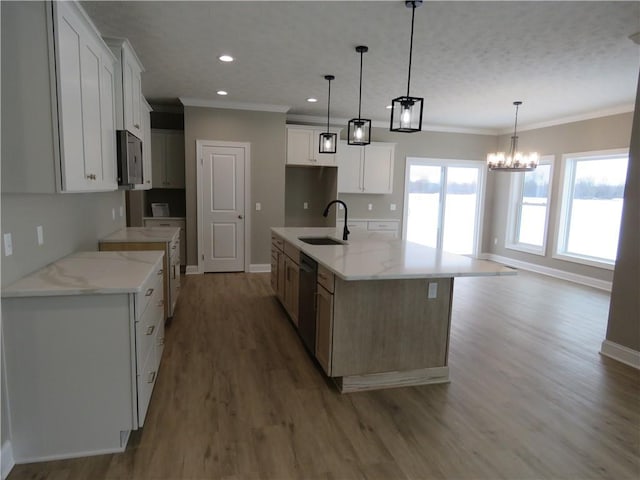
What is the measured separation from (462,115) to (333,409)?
577cm

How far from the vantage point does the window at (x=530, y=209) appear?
23.5 ft

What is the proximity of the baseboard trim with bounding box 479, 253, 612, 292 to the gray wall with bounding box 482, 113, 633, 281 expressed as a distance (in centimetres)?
6

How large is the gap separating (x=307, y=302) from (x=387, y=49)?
7.88 feet

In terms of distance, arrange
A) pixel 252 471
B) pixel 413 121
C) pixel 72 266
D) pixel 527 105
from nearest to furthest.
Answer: pixel 252 471 < pixel 72 266 < pixel 413 121 < pixel 527 105

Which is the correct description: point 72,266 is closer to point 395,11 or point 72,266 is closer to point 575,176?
point 395,11

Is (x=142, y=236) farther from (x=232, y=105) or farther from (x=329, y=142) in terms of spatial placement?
(x=232, y=105)

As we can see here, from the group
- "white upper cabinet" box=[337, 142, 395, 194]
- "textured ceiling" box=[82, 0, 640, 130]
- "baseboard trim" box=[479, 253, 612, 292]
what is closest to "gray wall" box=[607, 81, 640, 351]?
"textured ceiling" box=[82, 0, 640, 130]

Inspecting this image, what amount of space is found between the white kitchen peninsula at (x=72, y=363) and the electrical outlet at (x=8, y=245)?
15 cm

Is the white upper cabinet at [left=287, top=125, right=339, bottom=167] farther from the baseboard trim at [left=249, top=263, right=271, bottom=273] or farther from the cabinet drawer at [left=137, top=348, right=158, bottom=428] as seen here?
the cabinet drawer at [left=137, top=348, right=158, bottom=428]

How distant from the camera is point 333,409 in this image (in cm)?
256

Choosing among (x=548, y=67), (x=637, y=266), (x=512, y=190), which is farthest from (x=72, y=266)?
(x=512, y=190)

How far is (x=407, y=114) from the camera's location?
2.74 m

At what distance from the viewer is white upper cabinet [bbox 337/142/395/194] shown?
7.08 meters

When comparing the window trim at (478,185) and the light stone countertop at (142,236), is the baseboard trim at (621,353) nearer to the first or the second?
the light stone countertop at (142,236)
